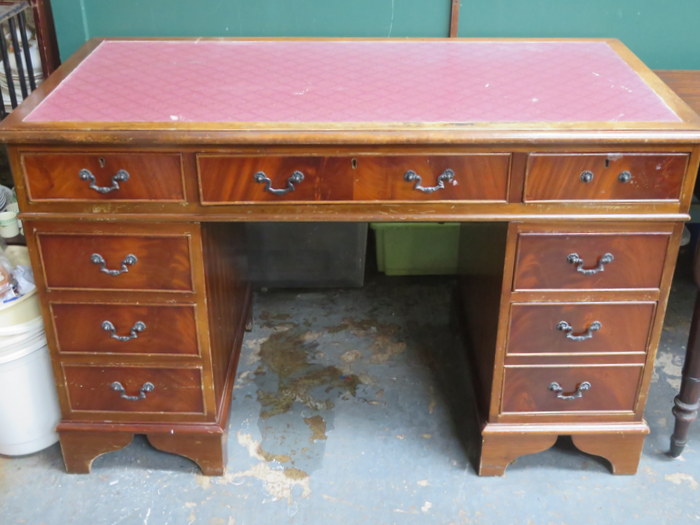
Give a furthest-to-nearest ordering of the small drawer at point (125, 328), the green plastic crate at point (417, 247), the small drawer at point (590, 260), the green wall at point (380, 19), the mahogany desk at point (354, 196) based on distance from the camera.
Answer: the green plastic crate at point (417, 247) → the green wall at point (380, 19) → the small drawer at point (125, 328) → the small drawer at point (590, 260) → the mahogany desk at point (354, 196)

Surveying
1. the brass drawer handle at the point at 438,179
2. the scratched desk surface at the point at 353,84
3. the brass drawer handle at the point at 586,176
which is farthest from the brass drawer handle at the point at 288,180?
the brass drawer handle at the point at 586,176

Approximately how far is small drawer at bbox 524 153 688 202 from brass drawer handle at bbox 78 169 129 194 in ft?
2.82

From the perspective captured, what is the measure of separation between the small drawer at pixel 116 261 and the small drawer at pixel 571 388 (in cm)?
84

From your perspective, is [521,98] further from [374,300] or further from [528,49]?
[374,300]

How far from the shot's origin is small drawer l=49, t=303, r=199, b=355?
1.88m

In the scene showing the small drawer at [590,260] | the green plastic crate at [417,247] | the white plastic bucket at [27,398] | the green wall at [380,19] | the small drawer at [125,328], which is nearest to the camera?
the small drawer at [590,260]

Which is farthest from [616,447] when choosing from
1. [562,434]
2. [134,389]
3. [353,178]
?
[134,389]

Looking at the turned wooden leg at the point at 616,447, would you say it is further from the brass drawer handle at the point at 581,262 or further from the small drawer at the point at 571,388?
the brass drawer handle at the point at 581,262

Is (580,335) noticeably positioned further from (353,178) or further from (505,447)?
(353,178)

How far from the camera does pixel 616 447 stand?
2.06 meters

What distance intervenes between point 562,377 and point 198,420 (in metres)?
0.92

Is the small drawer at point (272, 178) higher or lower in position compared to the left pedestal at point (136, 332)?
higher

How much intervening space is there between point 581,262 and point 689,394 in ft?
1.80

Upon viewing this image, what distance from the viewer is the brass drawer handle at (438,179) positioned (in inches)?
66.5
